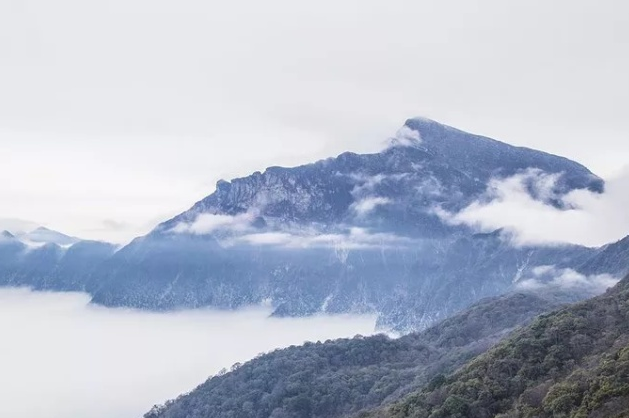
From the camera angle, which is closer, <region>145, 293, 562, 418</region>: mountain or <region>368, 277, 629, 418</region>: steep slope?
<region>368, 277, 629, 418</region>: steep slope

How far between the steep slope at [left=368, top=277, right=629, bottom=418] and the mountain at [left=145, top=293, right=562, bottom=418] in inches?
1787

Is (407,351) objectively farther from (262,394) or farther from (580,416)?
(580,416)

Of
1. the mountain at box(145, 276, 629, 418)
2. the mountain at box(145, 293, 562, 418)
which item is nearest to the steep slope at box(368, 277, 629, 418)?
the mountain at box(145, 276, 629, 418)

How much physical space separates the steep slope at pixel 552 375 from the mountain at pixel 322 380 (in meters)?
45.4

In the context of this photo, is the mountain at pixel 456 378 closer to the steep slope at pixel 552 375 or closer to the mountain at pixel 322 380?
the steep slope at pixel 552 375

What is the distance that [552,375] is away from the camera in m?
89.0

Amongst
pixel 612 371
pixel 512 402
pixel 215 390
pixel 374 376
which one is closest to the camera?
pixel 612 371

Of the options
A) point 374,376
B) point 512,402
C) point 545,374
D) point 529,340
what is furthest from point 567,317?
point 374,376

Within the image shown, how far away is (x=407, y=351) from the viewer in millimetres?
196000

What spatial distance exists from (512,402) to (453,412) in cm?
693

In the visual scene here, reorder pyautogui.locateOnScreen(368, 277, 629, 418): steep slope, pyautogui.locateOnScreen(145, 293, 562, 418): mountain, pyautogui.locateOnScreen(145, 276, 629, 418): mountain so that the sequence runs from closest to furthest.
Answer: pyautogui.locateOnScreen(368, 277, 629, 418): steep slope < pyautogui.locateOnScreen(145, 276, 629, 418): mountain < pyautogui.locateOnScreen(145, 293, 562, 418): mountain

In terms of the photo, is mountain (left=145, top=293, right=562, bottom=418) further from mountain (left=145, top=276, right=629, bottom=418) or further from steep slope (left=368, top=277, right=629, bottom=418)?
steep slope (left=368, top=277, right=629, bottom=418)

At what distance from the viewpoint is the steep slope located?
6975cm

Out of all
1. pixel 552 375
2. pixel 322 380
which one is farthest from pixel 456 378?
pixel 322 380
